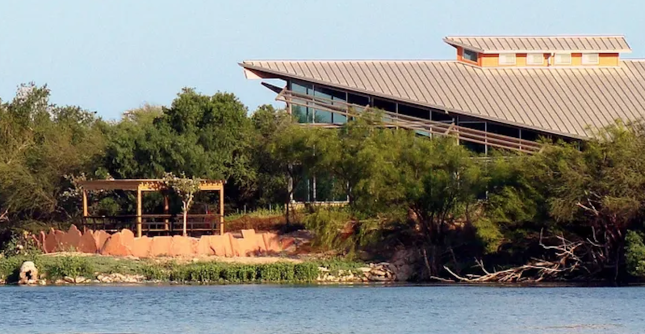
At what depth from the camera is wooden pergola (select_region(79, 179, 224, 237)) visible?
166 feet

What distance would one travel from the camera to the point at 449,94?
6119 centimetres

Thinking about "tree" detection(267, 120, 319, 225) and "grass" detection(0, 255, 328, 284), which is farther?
"tree" detection(267, 120, 319, 225)

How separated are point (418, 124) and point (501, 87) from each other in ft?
20.2

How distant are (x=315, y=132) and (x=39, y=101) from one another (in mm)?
21086

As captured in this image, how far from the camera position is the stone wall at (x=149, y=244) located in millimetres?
48344

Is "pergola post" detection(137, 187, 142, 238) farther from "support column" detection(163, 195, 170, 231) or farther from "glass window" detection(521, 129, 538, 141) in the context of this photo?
"glass window" detection(521, 129, 538, 141)

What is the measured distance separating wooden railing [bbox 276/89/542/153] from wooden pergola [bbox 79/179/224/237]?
24.6 ft

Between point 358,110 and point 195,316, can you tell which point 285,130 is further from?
point 195,316

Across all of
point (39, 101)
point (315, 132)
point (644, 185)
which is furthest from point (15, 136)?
point (644, 185)

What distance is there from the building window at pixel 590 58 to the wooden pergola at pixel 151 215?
20.5 meters

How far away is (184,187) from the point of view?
167 feet

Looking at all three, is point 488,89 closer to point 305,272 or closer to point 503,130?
point 503,130

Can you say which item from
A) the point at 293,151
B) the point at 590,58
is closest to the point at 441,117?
the point at 590,58

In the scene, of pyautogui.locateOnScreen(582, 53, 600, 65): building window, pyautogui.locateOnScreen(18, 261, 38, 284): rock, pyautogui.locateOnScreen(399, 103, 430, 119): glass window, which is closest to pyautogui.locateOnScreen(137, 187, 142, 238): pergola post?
pyautogui.locateOnScreen(18, 261, 38, 284): rock
